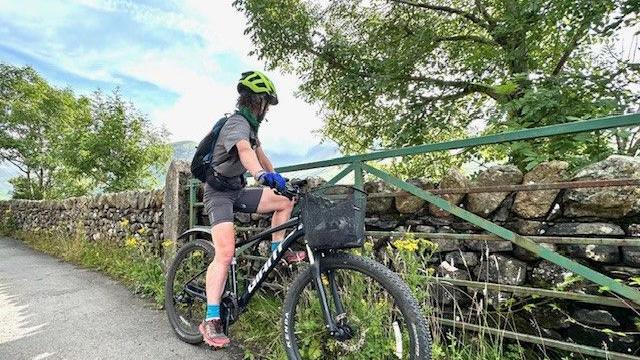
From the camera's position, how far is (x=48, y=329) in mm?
3969

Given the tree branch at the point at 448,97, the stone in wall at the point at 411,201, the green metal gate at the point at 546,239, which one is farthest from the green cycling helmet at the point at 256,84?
the tree branch at the point at 448,97

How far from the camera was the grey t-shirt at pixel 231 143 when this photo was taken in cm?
286

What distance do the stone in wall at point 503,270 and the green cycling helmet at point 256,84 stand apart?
82.3 inches

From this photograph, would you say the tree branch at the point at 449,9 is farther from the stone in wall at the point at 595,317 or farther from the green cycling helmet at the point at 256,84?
the stone in wall at the point at 595,317

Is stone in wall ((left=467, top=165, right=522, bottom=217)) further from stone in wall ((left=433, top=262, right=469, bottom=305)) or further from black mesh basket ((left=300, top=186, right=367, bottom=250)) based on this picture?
black mesh basket ((left=300, top=186, right=367, bottom=250))

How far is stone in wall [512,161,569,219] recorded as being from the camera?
2648mm

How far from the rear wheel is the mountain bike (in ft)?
1.63

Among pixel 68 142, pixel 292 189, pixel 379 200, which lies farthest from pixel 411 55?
pixel 68 142

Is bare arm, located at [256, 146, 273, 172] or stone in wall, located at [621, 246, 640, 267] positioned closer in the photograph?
stone in wall, located at [621, 246, 640, 267]

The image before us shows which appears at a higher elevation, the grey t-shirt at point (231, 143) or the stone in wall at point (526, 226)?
the grey t-shirt at point (231, 143)

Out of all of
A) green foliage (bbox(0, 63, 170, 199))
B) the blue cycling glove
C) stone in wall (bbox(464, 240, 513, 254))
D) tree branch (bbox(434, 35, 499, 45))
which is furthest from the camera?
green foliage (bbox(0, 63, 170, 199))

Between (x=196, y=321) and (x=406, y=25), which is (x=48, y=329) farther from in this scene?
(x=406, y=25)

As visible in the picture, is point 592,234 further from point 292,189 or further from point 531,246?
point 292,189

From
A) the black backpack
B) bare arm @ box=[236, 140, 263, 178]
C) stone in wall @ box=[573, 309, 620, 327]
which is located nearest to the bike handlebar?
bare arm @ box=[236, 140, 263, 178]
